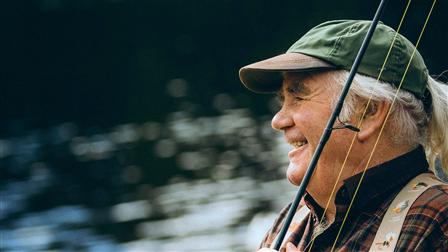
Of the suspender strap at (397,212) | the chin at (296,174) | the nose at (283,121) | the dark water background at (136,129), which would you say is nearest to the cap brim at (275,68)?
the nose at (283,121)

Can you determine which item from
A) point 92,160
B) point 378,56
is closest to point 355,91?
point 378,56

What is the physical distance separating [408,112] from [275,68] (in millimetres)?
340

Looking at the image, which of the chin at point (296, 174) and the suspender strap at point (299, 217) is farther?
the suspender strap at point (299, 217)

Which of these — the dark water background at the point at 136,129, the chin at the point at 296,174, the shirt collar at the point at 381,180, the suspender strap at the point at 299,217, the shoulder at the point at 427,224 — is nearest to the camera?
the shoulder at the point at 427,224

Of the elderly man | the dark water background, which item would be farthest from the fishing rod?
the dark water background

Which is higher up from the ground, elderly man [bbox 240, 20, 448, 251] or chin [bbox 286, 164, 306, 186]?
elderly man [bbox 240, 20, 448, 251]

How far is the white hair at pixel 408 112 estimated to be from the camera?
8.04ft

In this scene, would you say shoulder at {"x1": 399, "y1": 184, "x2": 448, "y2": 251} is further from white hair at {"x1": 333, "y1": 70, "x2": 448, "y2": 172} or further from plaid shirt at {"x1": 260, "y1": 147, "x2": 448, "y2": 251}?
white hair at {"x1": 333, "y1": 70, "x2": 448, "y2": 172}

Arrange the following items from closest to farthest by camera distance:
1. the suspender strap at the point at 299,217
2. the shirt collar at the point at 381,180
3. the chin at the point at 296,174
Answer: the shirt collar at the point at 381,180
the chin at the point at 296,174
the suspender strap at the point at 299,217

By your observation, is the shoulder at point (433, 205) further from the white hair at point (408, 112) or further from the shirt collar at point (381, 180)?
the white hair at point (408, 112)

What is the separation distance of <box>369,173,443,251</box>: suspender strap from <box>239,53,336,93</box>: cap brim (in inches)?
13.9

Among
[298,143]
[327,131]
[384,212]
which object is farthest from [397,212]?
[298,143]

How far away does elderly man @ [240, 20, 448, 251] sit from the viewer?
2.39m

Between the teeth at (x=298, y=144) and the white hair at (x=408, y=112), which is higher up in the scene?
the white hair at (x=408, y=112)
